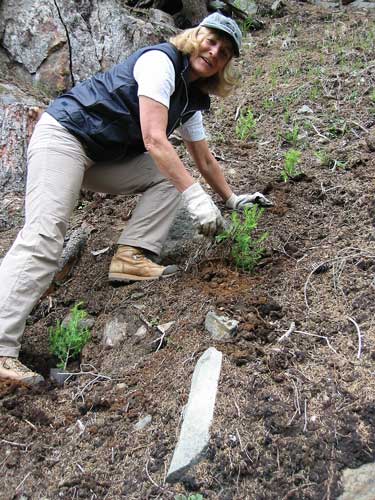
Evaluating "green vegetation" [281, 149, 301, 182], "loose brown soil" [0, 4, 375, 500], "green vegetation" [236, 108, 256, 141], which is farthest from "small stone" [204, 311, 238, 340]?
"green vegetation" [236, 108, 256, 141]

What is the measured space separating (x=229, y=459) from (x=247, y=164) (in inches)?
119

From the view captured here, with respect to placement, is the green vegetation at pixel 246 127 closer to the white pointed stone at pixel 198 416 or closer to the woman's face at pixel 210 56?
the woman's face at pixel 210 56

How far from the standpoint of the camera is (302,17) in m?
7.66

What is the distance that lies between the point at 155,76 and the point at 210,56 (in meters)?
0.40

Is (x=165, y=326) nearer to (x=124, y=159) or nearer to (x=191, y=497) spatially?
(x=191, y=497)

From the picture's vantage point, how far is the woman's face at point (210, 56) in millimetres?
3002

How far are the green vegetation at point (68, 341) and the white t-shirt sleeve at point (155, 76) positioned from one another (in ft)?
4.08

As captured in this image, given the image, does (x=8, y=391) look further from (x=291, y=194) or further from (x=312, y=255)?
(x=291, y=194)

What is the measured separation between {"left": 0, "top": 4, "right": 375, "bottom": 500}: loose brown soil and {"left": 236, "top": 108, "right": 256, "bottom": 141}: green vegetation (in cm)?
91

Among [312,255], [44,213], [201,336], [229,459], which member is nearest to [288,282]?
[312,255]

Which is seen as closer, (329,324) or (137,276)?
(329,324)

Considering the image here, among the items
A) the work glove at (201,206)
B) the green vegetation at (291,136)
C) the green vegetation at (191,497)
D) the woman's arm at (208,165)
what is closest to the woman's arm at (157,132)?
the work glove at (201,206)

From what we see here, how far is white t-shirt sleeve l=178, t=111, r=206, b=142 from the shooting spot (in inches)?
140

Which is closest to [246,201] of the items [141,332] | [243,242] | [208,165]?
[208,165]
